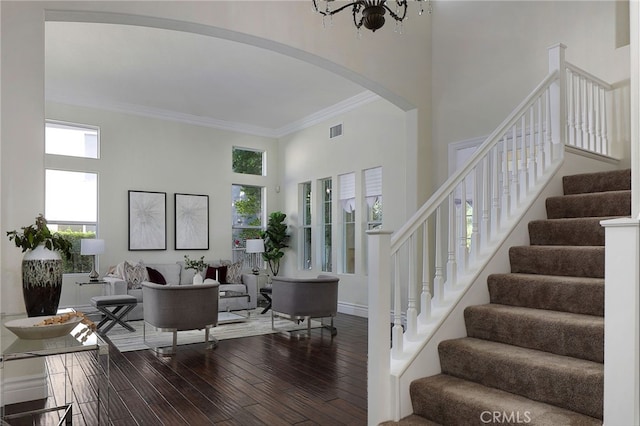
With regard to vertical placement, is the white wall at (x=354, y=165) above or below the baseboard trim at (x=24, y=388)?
above

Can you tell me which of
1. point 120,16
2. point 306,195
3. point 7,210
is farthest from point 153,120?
point 7,210

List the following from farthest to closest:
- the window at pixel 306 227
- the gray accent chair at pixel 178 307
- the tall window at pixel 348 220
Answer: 1. the window at pixel 306 227
2. the tall window at pixel 348 220
3. the gray accent chair at pixel 178 307

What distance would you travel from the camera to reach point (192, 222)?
8680 mm

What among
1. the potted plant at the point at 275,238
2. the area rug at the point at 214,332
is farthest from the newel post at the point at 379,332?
the potted plant at the point at 275,238

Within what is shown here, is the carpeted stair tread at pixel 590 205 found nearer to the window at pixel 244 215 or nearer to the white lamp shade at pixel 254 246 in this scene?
the white lamp shade at pixel 254 246

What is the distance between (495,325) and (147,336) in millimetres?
4655

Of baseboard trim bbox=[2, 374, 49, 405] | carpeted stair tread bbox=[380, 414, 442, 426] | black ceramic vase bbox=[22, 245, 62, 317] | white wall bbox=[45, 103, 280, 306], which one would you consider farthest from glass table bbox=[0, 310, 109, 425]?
white wall bbox=[45, 103, 280, 306]

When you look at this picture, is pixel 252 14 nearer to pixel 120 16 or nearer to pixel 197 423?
pixel 120 16

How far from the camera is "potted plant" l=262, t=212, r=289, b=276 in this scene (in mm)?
9227

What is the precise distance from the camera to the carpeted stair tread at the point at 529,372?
2.20 metres

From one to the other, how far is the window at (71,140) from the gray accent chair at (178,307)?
375cm

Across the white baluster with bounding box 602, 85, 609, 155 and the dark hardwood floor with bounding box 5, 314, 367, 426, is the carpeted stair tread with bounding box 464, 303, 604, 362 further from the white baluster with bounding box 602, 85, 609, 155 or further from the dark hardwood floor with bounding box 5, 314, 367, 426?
the white baluster with bounding box 602, 85, 609, 155

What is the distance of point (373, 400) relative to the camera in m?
2.70

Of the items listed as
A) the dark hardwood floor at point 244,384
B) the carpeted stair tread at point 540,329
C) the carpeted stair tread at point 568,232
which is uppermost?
the carpeted stair tread at point 568,232
